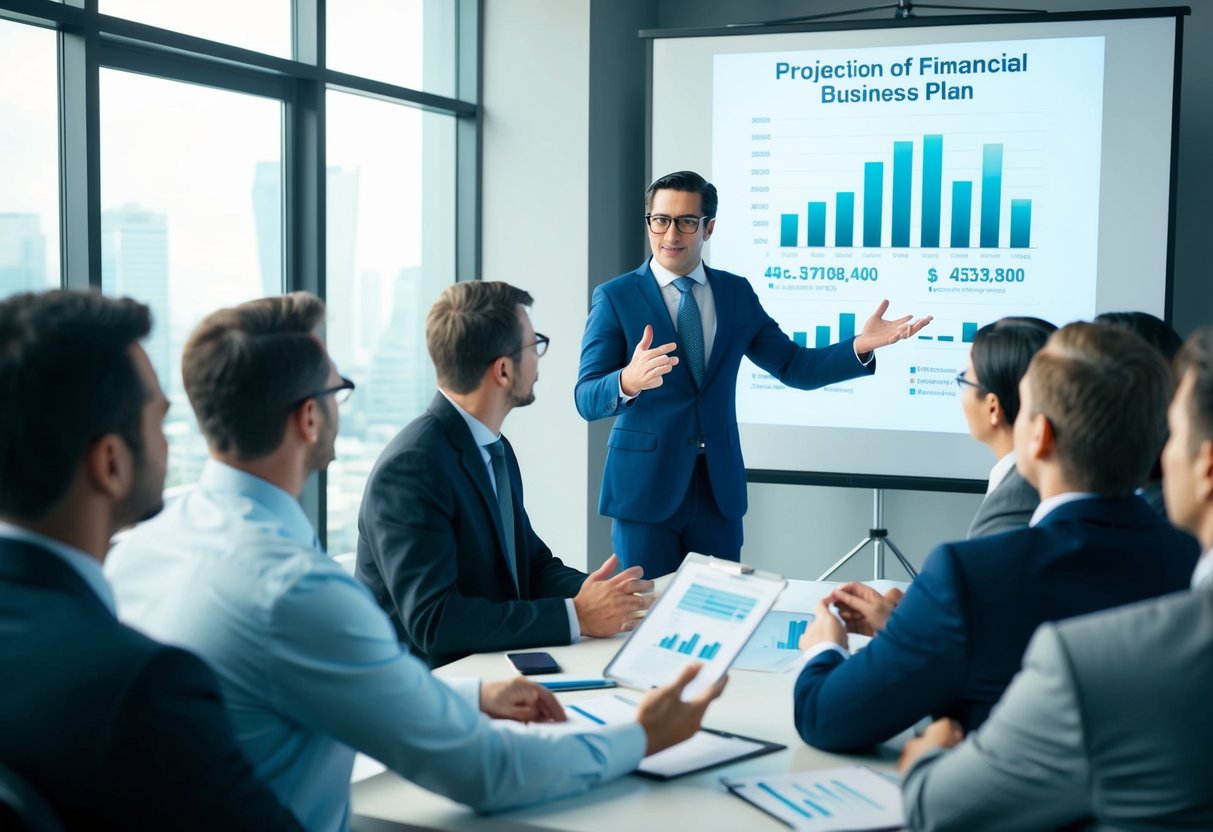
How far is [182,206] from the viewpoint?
355 cm

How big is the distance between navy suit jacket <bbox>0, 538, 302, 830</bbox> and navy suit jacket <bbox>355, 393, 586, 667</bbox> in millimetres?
1085

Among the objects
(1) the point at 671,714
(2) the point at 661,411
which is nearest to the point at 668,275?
(2) the point at 661,411

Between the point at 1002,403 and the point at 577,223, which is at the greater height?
the point at 577,223

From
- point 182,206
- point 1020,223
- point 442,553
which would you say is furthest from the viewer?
point 1020,223

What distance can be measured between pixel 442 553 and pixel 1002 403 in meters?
1.08

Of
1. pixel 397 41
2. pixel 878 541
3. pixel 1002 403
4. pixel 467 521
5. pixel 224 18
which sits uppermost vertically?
pixel 397 41

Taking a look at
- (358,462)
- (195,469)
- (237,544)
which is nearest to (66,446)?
(237,544)

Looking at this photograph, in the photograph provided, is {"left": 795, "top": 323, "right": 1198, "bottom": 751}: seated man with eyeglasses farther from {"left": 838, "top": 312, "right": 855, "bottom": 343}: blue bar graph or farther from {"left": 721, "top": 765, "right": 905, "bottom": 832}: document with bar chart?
{"left": 838, "top": 312, "right": 855, "bottom": 343}: blue bar graph

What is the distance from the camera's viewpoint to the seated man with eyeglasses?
1.53 meters

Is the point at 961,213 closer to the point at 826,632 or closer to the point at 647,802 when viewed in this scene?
the point at 826,632

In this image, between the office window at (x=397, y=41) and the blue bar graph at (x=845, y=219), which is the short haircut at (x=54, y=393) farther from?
the blue bar graph at (x=845, y=219)

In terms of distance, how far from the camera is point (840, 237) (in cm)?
441

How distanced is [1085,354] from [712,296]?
2.32 metres

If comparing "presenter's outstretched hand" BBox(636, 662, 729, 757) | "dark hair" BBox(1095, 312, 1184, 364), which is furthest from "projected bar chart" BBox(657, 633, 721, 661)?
"dark hair" BBox(1095, 312, 1184, 364)
